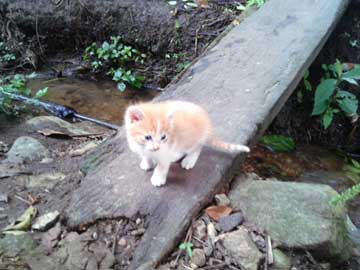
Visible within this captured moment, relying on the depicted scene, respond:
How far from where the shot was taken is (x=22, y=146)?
386 cm

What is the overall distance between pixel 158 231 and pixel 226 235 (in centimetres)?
44

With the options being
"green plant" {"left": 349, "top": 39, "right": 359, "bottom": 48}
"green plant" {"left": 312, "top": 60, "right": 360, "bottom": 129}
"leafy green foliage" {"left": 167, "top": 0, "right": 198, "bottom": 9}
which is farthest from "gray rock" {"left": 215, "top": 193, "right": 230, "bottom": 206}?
"leafy green foliage" {"left": 167, "top": 0, "right": 198, "bottom": 9}

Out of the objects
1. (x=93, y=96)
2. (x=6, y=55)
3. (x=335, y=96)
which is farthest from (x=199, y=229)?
(x=6, y=55)

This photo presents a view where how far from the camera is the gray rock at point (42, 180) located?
329cm

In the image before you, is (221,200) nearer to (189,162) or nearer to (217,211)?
(217,211)

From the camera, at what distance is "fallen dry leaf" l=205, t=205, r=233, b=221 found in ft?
9.95

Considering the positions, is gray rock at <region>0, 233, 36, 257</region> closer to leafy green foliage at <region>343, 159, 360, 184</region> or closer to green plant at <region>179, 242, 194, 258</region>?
green plant at <region>179, 242, 194, 258</region>

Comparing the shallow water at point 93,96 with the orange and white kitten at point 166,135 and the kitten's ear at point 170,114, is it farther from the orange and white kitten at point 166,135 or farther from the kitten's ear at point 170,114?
the kitten's ear at point 170,114

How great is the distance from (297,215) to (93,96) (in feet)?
12.5

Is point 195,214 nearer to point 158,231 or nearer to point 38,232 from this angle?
point 158,231

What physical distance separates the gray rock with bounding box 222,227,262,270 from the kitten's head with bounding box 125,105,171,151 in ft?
2.39

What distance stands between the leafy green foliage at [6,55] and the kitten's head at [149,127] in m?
4.24

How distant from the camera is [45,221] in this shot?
2896mm

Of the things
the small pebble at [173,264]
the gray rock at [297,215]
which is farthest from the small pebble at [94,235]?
the gray rock at [297,215]
